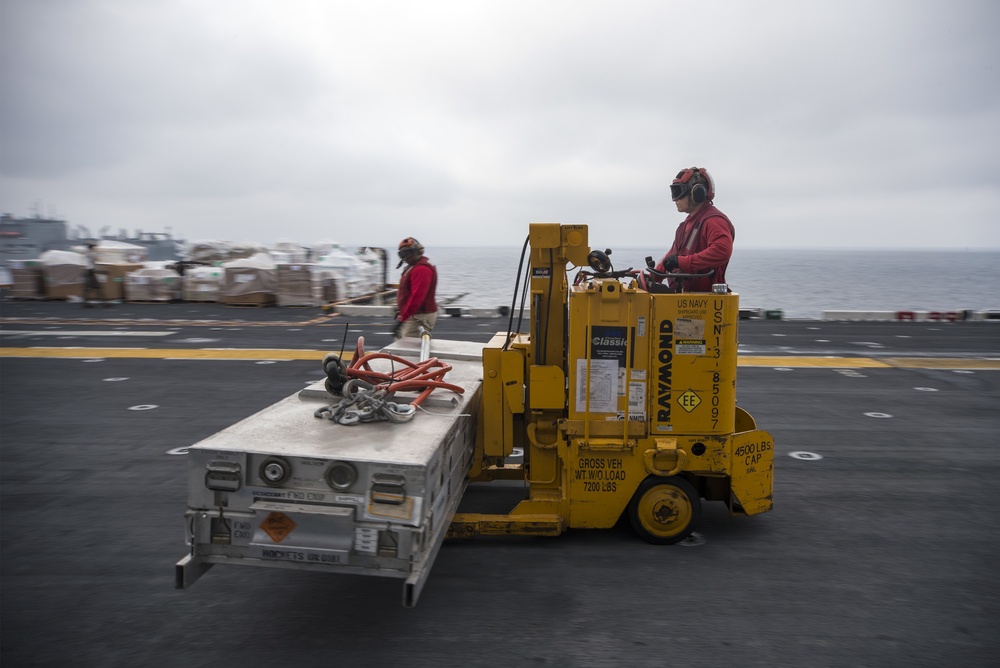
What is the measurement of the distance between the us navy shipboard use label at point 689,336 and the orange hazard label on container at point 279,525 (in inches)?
102

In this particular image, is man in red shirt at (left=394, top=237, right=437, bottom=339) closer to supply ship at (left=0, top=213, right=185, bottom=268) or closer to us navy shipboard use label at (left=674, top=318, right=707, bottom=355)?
us navy shipboard use label at (left=674, top=318, right=707, bottom=355)

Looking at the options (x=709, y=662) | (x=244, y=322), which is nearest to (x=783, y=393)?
(x=709, y=662)

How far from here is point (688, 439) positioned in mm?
4770

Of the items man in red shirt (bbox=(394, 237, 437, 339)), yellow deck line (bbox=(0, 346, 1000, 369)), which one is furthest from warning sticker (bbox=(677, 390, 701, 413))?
yellow deck line (bbox=(0, 346, 1000, 369))

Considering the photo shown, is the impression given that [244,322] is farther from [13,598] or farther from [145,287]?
[13,598]

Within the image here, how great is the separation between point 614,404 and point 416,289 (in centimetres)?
363

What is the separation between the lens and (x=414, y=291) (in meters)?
7.81

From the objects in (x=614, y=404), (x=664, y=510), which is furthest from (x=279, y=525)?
(x=664, y=510)

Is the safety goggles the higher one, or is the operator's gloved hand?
the safety goggles

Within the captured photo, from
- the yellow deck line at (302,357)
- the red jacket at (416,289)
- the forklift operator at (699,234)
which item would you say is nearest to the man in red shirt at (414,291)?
the red jacket at (416,289)

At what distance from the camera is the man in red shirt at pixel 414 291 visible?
7719 mm

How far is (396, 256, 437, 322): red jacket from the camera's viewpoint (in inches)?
307

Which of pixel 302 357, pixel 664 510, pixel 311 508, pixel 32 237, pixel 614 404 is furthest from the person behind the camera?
pixel 32 237

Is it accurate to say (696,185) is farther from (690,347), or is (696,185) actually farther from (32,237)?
(32,237)
